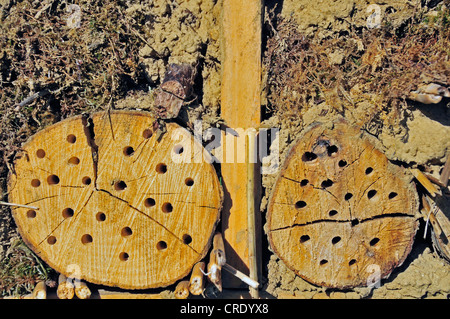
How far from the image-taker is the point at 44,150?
3.45m

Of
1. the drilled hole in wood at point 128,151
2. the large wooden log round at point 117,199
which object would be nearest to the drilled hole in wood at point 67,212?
the large wooden log round at point 117,199

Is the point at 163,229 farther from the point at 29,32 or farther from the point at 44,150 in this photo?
the point at 29,32

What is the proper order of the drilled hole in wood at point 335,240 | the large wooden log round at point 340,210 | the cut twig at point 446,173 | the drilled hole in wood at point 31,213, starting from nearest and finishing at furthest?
the cut twig at point 446,173 → the large wooden log round at point 340,210 → the drilled hole in wood at point 31,213 → the drilled hole in wood at point 335,240

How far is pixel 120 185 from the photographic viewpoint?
3512mm

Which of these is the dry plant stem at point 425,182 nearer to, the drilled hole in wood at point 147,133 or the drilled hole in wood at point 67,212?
the drilled hole in wood at point 147,133

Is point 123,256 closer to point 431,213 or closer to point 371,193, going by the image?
point 371,193

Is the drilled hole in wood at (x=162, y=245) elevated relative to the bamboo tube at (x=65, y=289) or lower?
elevated

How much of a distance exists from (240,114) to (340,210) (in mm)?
1090

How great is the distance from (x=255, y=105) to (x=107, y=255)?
64.7 inches

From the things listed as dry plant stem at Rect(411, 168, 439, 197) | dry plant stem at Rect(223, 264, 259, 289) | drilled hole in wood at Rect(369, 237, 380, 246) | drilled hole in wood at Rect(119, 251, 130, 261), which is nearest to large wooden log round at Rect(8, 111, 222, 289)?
drilled hole in wood at Rect(119, 251, 130, 261)

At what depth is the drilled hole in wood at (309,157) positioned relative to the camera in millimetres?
3475

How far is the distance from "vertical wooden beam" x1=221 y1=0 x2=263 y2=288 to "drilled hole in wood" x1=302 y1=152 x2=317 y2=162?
1.24 feet

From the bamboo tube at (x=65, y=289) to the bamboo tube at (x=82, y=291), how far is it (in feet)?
0.10

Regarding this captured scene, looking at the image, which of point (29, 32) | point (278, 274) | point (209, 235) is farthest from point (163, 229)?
point (29, 32)
